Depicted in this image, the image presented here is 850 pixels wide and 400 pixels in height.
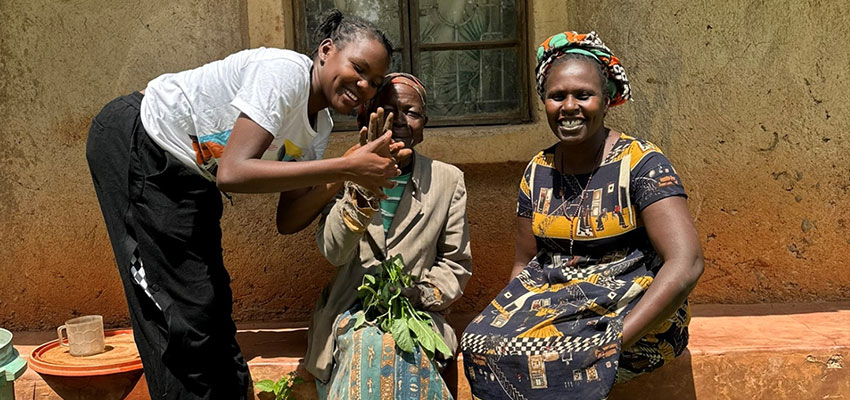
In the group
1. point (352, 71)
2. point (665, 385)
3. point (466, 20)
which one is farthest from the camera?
point (466, 20)

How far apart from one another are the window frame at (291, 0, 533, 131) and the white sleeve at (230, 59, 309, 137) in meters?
1.34

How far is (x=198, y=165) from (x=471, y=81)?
5.41 ft

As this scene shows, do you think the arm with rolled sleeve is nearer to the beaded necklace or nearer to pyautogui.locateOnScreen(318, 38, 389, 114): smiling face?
the beaded necklace

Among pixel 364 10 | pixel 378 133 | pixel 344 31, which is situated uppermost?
pixel 364 10

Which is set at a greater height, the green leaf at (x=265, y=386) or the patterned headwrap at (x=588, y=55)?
the patterned headwrap at (x=588, y=55)

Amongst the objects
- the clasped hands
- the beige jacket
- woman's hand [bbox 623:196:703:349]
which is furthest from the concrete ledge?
the clasped hands

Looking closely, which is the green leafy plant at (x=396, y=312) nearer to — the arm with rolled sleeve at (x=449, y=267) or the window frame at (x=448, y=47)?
the arm with rolled sleeve at (x=449, y=267)

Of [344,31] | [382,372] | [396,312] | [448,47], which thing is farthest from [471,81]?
[382,372]

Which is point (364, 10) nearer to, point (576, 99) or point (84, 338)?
point (576, 99)

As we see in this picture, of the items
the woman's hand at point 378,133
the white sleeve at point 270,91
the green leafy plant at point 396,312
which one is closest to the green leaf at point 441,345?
the green leafy plant at point 396,312

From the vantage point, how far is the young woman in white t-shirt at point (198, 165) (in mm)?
2463

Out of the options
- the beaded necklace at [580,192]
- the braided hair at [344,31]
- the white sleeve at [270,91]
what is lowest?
the beaded necklace at [580,192]

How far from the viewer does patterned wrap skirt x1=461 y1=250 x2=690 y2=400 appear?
2.45 metres

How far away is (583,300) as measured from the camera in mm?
2596
